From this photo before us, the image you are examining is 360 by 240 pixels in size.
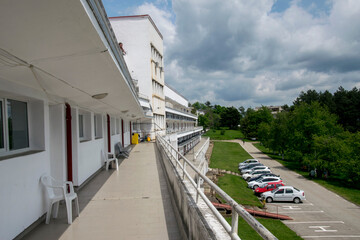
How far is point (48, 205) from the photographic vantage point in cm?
463

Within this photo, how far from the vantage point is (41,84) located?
160 inches

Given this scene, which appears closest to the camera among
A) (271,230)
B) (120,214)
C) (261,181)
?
(120,214)

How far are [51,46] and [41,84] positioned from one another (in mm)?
1761

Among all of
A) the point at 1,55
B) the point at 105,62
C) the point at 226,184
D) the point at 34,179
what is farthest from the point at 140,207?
the point at 226,184

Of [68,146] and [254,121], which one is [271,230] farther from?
[254,121]

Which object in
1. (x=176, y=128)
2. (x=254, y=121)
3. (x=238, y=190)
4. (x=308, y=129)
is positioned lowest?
(x=238, y=190)

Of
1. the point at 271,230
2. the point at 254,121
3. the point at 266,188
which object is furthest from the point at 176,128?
the point at 271,230

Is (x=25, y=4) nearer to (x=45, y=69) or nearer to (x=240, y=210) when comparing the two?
(x=45, y=69)

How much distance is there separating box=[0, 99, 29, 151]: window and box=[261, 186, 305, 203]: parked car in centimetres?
2059

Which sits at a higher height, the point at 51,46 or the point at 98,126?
the point at 51,46

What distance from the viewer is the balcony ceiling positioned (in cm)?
193

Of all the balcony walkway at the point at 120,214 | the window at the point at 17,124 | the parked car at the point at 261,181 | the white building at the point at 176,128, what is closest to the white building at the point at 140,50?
the white building at the point at 176,128

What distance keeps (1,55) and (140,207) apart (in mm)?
3931

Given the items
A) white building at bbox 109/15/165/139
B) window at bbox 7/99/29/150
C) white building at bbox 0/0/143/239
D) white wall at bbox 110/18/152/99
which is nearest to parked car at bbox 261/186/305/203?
white building at bbox 109/15/165/139
